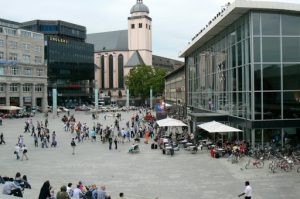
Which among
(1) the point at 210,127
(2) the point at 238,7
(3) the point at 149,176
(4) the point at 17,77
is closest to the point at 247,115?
(1) the point at 210,127

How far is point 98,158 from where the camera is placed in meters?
29.3

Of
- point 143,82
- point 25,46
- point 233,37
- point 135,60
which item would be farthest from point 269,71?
point 135,60

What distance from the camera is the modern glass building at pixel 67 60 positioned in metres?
126

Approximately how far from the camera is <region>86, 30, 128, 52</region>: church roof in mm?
180125

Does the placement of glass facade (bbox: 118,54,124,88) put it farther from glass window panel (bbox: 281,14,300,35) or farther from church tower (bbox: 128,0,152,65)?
glass window panel (bbox: 281,14,300,35)

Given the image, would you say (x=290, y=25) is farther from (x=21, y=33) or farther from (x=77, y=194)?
(x=21, y=33)

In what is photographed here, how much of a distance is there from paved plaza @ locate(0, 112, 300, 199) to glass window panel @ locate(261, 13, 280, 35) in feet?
32.7

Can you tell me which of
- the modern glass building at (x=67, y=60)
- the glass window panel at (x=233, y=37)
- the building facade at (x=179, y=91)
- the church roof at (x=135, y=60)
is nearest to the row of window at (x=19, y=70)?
the modern glass building at (x=67, y=60)

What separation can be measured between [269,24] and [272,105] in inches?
231

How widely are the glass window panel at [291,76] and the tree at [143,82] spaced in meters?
113

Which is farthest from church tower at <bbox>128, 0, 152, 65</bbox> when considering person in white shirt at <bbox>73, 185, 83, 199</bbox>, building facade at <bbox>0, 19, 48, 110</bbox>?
person in white shirt at <bbox>73, 185, 83, 199</bbox>

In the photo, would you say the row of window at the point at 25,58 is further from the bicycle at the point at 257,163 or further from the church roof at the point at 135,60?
the bicycle at the point at 257,163

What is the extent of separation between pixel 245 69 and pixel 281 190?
549 inches

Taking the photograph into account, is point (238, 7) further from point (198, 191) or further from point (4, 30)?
point (4, 30)
